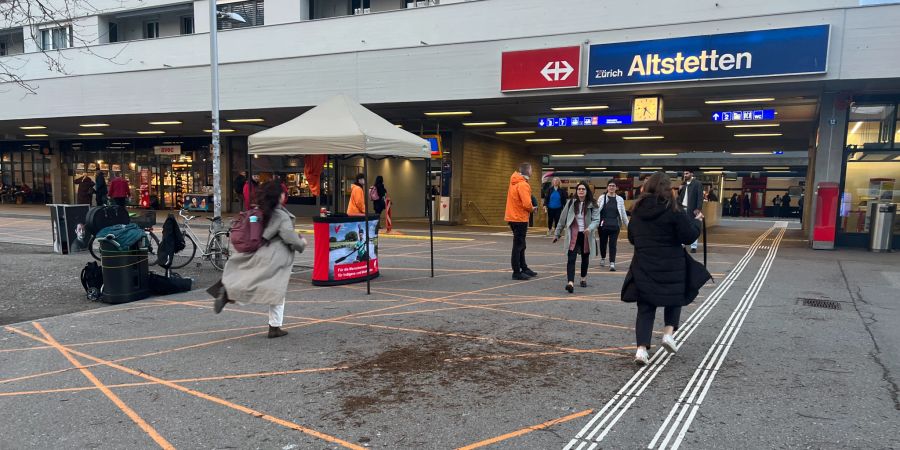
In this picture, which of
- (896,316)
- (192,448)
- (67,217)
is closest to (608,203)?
(896,316)

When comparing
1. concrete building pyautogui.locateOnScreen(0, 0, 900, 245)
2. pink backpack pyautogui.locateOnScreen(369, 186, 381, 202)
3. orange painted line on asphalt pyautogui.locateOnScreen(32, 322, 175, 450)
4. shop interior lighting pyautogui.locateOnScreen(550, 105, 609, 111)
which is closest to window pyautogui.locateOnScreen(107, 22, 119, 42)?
concrete building pyautogui.locateOnScreen(0, 0, 900, 245)

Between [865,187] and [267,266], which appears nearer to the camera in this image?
[267,266]

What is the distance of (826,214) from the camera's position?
1380 centimetres

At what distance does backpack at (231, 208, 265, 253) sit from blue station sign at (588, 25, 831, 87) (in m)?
10.9

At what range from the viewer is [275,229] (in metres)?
5.41

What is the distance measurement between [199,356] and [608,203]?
23.9 ft

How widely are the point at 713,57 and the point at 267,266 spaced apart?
1185 centimetres

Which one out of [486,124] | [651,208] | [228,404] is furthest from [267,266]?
[486,124]

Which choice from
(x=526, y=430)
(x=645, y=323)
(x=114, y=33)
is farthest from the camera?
(x=114, y=33)

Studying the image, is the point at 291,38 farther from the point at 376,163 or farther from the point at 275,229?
the point at 275,229

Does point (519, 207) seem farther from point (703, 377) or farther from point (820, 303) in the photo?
point (703, 377)

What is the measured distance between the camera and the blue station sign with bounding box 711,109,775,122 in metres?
15.8

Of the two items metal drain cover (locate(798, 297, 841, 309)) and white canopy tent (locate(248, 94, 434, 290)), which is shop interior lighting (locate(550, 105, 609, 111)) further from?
metal drain cover (locate(798, 297, 841, 309))

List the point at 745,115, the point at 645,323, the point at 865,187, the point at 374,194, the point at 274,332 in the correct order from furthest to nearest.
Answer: the point at 374,194
the point at 745,115
the point at 865,187
the point at 274,332
the point at 645,323
